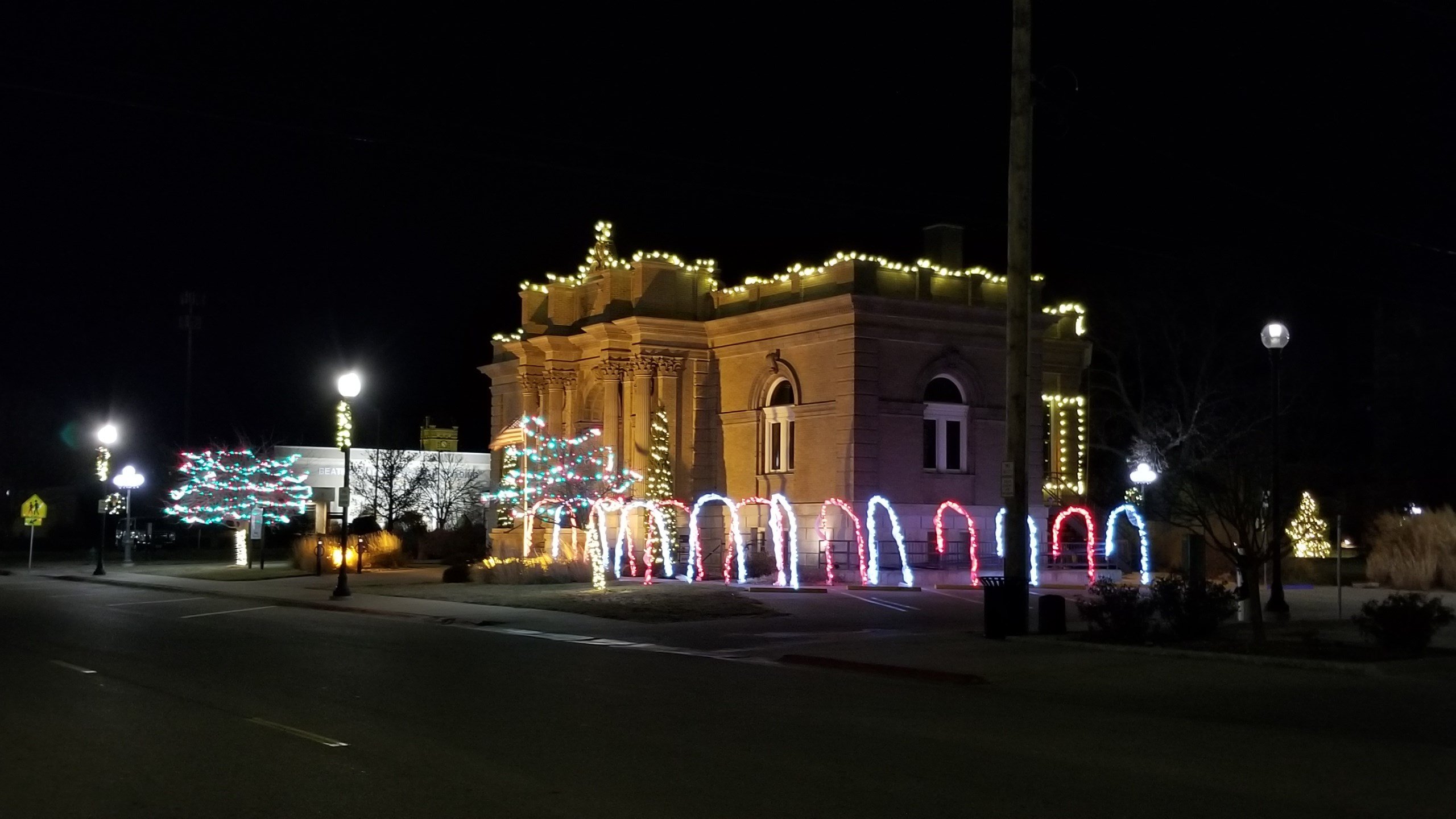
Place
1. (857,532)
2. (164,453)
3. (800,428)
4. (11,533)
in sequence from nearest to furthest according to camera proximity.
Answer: (857,532) < (800,428) < (11,533) < (164,453)

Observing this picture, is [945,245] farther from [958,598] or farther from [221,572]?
[221,572]

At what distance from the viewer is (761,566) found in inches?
1432

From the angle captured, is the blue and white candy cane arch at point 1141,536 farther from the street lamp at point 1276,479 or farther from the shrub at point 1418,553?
the street lamp at point 1276,479

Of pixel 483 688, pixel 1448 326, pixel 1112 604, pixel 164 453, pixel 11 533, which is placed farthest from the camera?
pixel 164 453

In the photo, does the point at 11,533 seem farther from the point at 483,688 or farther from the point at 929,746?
the point at 929,746

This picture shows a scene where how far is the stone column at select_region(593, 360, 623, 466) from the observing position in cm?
4231

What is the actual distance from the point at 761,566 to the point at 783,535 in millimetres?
2228

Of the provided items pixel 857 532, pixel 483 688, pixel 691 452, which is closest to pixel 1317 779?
pixel 483 688

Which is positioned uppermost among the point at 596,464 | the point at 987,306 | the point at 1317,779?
the point at 987,306

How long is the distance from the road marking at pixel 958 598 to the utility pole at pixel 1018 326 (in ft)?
23.7

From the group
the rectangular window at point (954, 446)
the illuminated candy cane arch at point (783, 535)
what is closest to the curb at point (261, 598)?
the illuminated candy cane arch at point (783, 535)

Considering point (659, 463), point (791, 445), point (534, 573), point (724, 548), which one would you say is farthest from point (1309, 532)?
point (534, 573)

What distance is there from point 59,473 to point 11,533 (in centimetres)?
995

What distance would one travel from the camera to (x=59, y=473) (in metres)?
91.6
